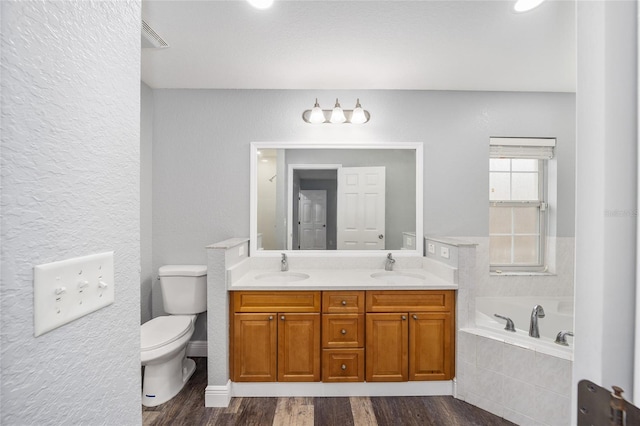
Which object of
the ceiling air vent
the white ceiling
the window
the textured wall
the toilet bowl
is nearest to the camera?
the textured wall

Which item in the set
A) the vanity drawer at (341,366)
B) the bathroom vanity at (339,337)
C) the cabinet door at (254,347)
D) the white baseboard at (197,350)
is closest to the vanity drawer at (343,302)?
the bathroom vanity at (339,337)

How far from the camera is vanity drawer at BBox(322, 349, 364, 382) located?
204 centimetres

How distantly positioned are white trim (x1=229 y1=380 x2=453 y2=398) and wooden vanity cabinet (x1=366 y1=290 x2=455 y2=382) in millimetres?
63

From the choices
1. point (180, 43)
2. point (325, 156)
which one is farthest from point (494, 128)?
point (180, 43)

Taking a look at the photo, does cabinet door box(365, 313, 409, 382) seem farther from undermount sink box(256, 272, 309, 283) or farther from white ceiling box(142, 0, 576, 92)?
white ceiling box(142, 0, 576, 92)

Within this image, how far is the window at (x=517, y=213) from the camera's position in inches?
109

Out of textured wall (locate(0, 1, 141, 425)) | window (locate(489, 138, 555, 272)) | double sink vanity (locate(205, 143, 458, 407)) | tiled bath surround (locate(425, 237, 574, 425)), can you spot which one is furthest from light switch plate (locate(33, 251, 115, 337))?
window (locate(489, 138, 555, 272))

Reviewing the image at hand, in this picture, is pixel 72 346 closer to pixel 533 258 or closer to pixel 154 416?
pixel 154 416

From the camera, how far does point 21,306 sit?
16.7 inches

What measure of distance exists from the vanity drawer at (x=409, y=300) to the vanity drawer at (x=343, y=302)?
65mm

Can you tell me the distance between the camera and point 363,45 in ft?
6.33

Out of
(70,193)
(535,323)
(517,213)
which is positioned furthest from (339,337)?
(517,213)

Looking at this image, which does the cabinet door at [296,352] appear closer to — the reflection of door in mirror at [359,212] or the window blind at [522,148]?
the reflection of door in mirror at [359,212]

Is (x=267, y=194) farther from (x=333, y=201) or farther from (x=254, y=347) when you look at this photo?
(x=254, y=347)
